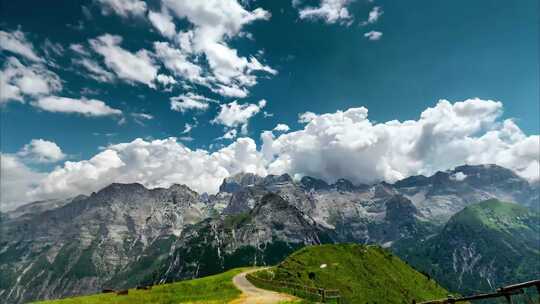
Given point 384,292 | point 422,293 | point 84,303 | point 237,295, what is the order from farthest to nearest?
point 422,293, point 384,292, point 237,295, point 84,303

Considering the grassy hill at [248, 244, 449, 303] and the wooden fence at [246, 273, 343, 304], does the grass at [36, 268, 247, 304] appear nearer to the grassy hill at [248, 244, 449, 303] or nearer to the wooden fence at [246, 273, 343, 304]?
the wooden fence at [246, 273, 343, 304]

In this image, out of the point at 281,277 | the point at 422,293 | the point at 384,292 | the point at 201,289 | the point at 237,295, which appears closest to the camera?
the point at 237,295

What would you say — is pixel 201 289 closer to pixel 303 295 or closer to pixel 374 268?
pixel 303 295

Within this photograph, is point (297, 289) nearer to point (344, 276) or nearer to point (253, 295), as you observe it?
point (253, 295)

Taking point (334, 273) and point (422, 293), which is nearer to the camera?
point (334, 273)

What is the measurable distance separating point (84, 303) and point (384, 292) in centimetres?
14058

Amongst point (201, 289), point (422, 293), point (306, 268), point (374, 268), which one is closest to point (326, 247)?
point (374, 268)

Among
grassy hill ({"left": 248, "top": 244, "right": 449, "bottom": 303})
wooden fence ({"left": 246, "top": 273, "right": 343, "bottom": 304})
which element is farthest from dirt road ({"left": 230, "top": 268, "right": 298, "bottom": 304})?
grassy hill ({"left": 248, "top": 244, "right": 449, "bottom": 303})

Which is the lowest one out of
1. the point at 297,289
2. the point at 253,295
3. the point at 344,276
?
the point at 344,276

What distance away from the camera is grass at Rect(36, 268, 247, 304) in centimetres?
7806

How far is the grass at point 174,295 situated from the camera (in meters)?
78.1

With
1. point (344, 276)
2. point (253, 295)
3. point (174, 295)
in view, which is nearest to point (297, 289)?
point (253, 295)

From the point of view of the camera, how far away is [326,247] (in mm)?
198500

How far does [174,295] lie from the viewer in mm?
87562
